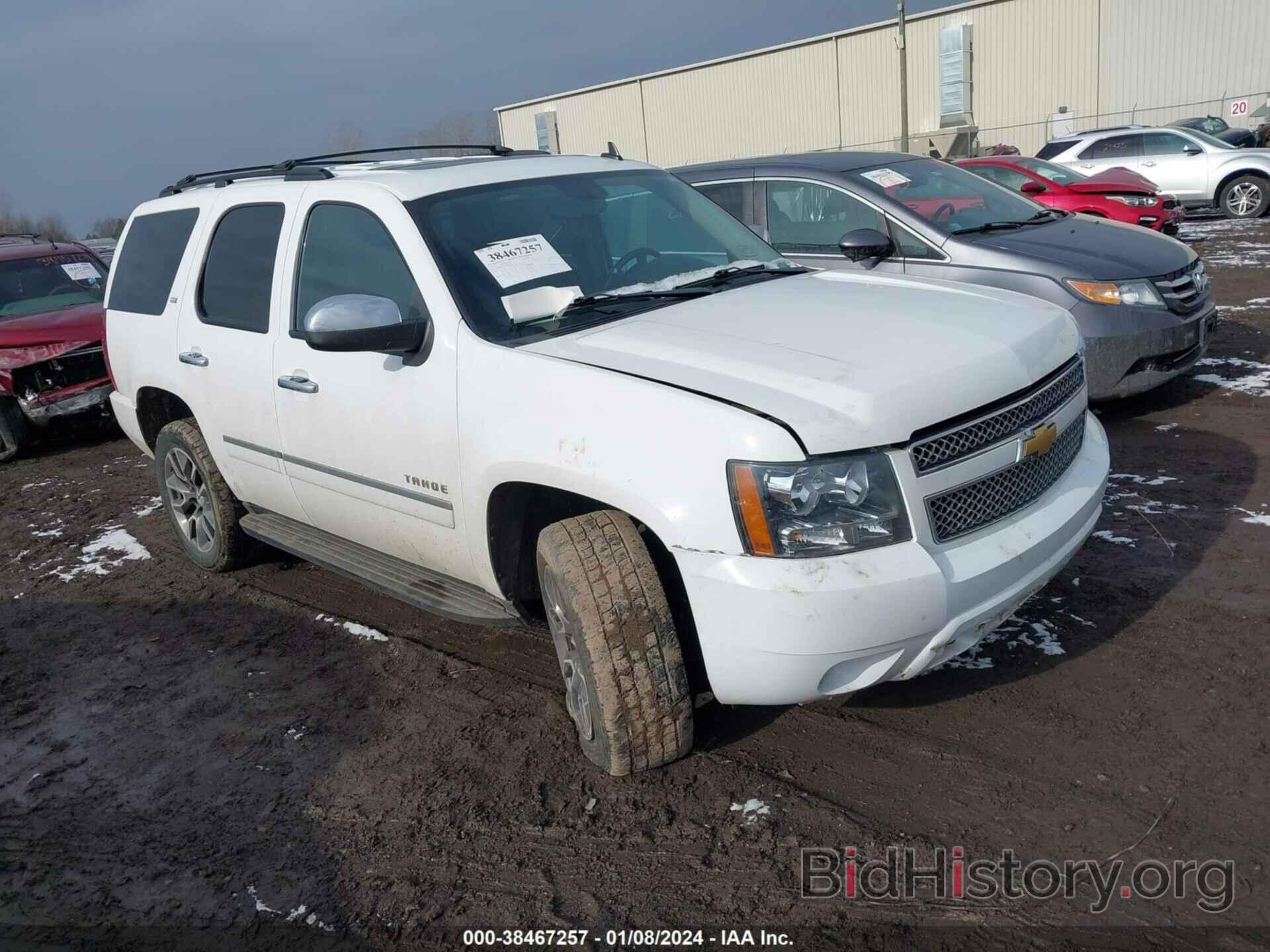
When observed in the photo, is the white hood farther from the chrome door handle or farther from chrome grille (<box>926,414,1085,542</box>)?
the chrome door handle

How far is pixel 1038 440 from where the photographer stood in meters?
3.26

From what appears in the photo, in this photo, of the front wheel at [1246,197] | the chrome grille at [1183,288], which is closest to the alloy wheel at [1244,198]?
the front wheel at [1246,197]

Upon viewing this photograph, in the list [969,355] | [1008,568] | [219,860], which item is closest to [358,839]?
[219,860]

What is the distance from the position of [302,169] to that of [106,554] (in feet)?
9.51

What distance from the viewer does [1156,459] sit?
5.76 m

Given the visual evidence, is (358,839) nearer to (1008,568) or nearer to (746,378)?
(746,378)

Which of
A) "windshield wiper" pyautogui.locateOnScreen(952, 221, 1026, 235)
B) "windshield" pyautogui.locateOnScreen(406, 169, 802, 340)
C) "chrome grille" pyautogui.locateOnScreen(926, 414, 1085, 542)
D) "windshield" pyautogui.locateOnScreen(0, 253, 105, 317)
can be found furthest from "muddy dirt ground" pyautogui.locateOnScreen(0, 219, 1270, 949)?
"windshield" pyautogui.locateOnScreen(0, 253, 105, 317)

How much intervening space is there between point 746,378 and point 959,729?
1372 millimetres

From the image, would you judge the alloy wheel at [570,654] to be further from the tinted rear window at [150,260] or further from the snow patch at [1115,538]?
the tinted rear window at [150,260]

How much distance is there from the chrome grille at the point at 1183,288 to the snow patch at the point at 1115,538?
2348 mm

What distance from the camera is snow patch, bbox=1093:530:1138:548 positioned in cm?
467

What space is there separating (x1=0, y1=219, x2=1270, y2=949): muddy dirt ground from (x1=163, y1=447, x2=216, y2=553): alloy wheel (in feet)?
1.84

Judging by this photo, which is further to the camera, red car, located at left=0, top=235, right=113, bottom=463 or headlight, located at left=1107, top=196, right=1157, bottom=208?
headlight, located at left=1107, top=196, right=1157, bottom=208

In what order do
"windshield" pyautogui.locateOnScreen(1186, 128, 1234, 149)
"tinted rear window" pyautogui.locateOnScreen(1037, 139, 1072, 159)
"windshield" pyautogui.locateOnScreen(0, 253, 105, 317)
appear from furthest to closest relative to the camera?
1. "tinted rear window" pyautogui.locateOnScreen(1037, 139, 1072, 159)
2. "windshield" pyautogui.locateOnScreen(1186, 128, 1234, 149)
3. "windshield" pyautogui.locateOnScreen(0, 253, 105, 317)
